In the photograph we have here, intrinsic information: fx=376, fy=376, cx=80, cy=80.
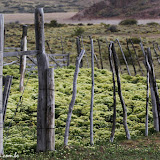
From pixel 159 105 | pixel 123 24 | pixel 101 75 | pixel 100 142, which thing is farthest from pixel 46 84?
pixel 123 24

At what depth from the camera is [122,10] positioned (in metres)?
90.6

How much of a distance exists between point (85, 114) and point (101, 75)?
607 centimetres

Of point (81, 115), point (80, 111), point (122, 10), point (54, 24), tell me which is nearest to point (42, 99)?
point (81, 115)

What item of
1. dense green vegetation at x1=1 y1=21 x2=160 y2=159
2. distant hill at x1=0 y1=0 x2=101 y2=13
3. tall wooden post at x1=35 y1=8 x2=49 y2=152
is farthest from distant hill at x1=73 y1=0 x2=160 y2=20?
tall wooden post at x1=35 y1=8 x2=49 y2=152

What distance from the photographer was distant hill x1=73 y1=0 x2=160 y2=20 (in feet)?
269

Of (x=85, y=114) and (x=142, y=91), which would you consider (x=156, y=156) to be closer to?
(x=85, y=114)

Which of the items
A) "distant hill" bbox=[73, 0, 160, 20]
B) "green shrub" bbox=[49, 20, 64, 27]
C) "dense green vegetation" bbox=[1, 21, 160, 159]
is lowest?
"dense green vegetation" bbox=[1, 21, 160, 159]

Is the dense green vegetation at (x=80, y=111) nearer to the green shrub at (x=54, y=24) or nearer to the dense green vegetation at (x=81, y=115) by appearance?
the dense green vegetation at (x=81, y=115)

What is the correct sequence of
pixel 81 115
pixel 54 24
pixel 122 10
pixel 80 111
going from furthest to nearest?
pixel 122 10 → pixel 54 24 → pixel 80 111 → pixel 81 115

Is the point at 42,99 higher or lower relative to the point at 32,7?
lower

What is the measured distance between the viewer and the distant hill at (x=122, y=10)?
82062mm

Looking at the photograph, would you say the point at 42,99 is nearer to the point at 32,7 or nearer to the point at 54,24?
the point at 54,24

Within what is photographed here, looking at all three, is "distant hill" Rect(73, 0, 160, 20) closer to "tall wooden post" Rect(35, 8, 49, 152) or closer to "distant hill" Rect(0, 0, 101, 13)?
"distant hill" Rect(0, 0, 101, 13)

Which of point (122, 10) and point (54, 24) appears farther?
point (122, 10)
